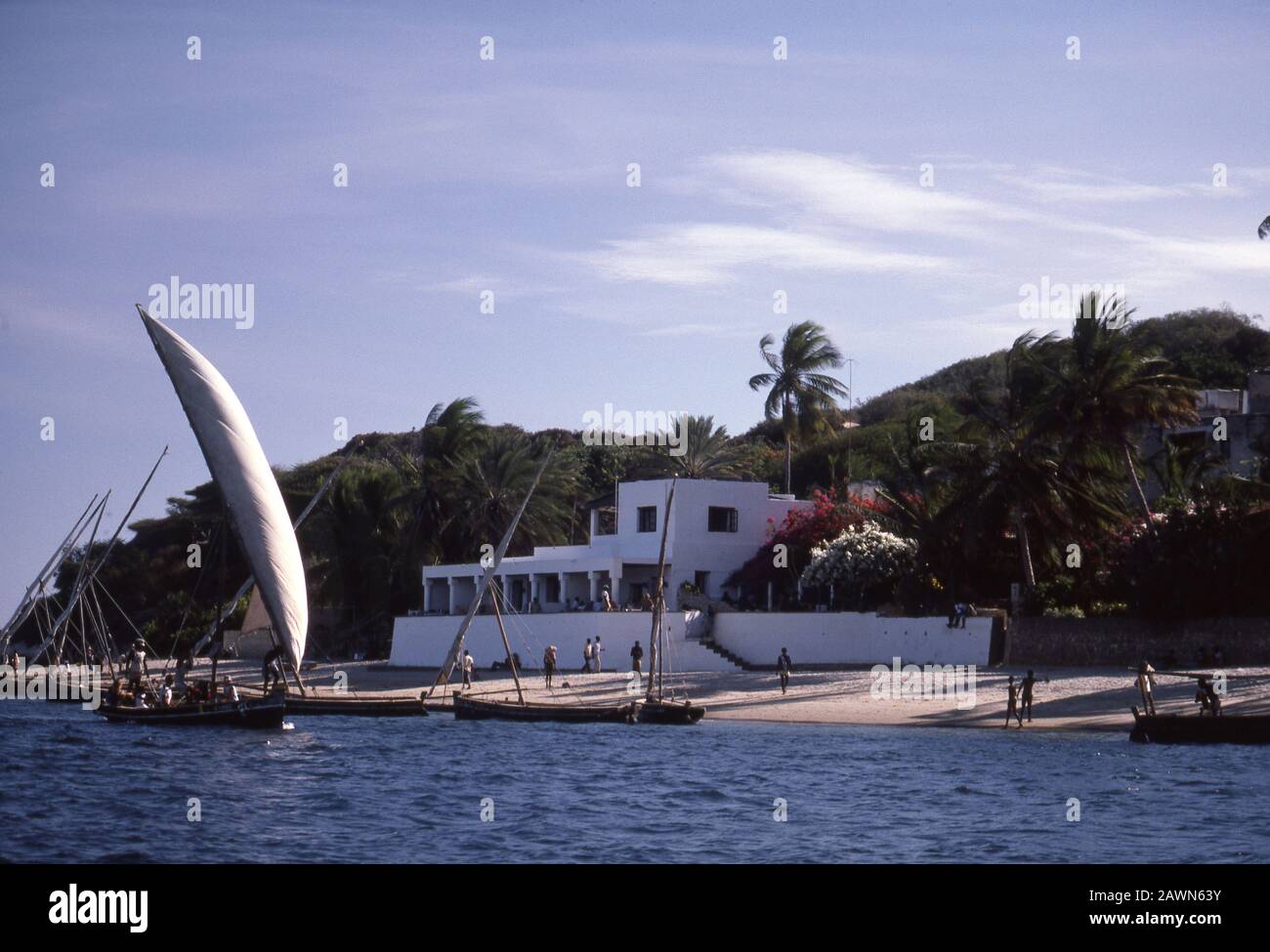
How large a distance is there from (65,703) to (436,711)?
18470mm

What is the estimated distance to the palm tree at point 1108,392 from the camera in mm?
51281

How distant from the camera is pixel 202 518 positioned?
9506cm

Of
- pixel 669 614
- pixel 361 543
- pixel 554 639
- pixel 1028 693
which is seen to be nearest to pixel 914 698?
pixel 1028 693

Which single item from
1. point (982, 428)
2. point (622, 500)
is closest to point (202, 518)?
point (622, 500)

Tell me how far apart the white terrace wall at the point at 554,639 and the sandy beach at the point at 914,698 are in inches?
55.8

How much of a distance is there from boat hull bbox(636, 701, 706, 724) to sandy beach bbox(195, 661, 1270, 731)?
6.38 ft

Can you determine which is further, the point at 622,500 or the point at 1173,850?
the point at 622,500

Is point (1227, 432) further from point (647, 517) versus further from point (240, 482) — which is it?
point (240, 482)

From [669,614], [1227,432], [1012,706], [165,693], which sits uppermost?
[1227,432]

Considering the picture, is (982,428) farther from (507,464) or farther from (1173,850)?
(1173,850)

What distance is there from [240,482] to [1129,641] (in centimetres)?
2713

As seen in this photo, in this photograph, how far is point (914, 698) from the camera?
47594 mm
